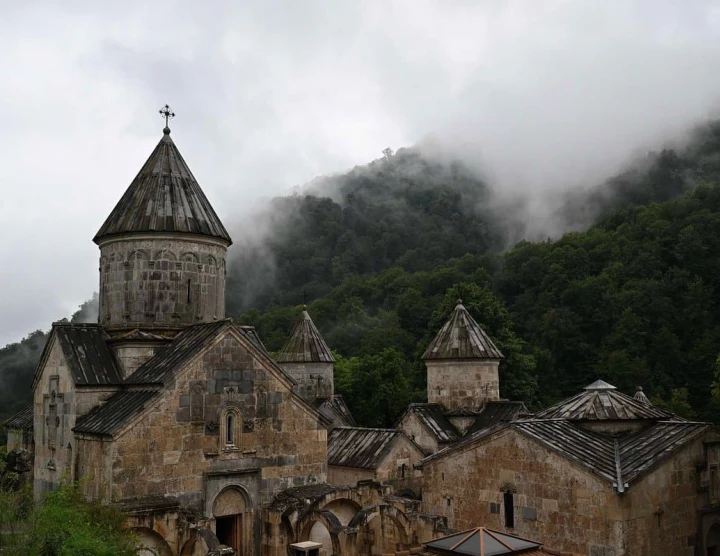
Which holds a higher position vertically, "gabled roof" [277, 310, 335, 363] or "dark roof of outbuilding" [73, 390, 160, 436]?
"gabled roof" [277, 310, 335, 363]

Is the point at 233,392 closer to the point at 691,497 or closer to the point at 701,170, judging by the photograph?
the point at 691,497

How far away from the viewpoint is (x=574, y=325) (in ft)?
162

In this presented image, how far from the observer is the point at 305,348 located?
2798cm

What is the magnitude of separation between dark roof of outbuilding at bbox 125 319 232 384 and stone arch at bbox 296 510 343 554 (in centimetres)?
400

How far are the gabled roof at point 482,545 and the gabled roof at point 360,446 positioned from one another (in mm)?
11647

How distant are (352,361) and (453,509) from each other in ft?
108

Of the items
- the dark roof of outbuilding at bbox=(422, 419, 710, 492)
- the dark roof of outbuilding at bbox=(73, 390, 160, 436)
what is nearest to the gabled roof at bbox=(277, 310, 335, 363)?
the dark roof of outbuilding at bbox=(422, 419, 710, 492)

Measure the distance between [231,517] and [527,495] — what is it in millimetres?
5991

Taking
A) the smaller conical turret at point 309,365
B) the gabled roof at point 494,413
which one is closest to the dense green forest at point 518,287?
the smaller conical turret at point 309,365

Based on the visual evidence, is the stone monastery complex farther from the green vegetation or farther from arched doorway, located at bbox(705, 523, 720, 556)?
the green vegetation

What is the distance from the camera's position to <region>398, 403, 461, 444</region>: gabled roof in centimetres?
2298

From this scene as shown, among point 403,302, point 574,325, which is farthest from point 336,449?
point 403,302

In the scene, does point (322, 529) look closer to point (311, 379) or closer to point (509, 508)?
point (509, 508)

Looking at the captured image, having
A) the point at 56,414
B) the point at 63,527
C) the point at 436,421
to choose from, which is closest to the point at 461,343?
the point at 436,421
